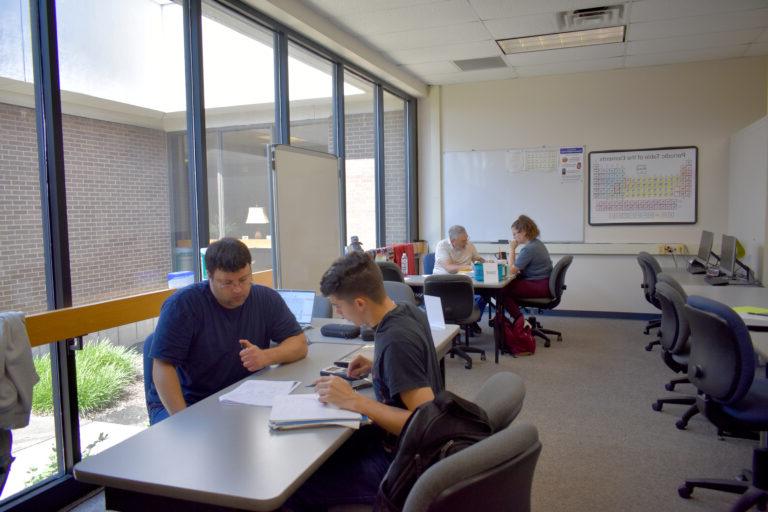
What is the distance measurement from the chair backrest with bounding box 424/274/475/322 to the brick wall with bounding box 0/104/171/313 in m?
2.11

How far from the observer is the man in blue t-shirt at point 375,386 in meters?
1.62

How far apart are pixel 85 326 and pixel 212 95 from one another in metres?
1.74

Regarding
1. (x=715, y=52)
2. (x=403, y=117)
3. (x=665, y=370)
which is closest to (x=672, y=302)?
(x=665, y=370)

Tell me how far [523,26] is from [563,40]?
2.40 feet

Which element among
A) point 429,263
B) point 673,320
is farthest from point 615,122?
point 673,320

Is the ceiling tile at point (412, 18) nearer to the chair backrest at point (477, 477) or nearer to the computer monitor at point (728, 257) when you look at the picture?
the computer monitor at point (728, 257)

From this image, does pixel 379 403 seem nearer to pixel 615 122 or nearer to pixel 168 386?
pixel 168 386

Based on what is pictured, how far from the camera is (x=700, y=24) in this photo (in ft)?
16.1

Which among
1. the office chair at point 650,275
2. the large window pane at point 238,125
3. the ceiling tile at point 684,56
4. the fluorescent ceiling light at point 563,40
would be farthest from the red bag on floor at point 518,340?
the ceiling tile at point 684,56

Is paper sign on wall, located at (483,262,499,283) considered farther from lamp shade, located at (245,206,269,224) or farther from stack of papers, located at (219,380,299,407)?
stack of papers, located at (219,380,299,407)

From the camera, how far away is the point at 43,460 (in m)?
2.67

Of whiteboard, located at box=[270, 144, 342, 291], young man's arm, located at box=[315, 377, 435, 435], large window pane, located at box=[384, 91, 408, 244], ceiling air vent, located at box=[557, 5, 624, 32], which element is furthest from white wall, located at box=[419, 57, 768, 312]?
young man's arm, located at box=[315, 377, 435, 435]

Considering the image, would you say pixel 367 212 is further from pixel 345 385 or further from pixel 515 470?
pixel 515 470

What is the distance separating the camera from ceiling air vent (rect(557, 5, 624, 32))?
4543 mm
